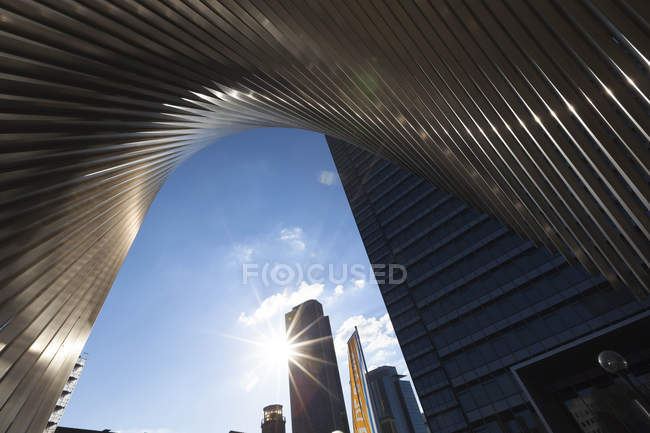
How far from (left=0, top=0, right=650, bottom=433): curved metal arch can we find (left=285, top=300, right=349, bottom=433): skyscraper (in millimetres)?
85733

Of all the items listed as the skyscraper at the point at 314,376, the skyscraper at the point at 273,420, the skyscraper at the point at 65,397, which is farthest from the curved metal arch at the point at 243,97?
the skyscraper at the point at 314,376

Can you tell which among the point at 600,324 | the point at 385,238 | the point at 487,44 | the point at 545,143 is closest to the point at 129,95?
the point at 487,44

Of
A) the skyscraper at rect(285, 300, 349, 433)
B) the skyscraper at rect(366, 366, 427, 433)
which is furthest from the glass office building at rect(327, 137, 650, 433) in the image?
the skyscraper at rect(366, 366, 427, 433)

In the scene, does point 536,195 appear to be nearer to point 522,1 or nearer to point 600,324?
point 522,1

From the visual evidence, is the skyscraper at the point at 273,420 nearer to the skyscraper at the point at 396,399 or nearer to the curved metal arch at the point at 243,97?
the curved metal arch at the point at 243,97

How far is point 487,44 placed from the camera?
5.82 metres

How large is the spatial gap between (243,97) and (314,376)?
96008 millimetres

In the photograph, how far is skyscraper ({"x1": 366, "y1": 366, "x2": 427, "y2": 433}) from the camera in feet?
453

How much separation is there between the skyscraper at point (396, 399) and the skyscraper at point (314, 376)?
178 ft

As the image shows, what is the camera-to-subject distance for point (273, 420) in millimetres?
56906

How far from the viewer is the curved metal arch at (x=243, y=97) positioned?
4.80m

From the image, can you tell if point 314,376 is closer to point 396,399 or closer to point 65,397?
point 65,397

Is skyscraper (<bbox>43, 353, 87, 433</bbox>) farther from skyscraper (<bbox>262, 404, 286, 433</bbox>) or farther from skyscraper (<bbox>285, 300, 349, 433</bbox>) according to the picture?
skyscraper (<bbox>285, 300, 349, 433</bbox>)

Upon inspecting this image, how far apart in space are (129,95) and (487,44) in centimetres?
Answer: 741
